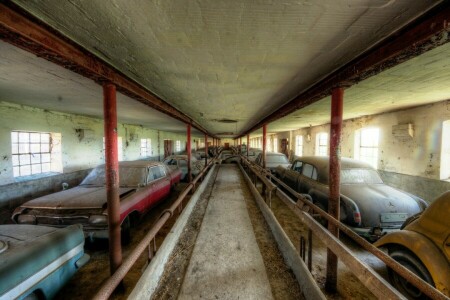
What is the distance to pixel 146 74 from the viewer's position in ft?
9.36

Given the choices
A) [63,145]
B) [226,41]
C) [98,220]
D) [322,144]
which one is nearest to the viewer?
[226,41]

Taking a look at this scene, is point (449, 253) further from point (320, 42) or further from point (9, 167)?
point (9, 167)

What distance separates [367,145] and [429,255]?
7318mm

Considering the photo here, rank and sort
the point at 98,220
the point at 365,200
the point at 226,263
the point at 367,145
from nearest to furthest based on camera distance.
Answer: the point at 226,263, the point at 98,220, the point at 365,200, the point at 367,145

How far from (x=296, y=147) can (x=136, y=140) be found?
11961mm

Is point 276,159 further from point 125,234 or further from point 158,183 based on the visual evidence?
point 125,234

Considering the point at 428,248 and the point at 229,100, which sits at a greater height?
the point at 229,100

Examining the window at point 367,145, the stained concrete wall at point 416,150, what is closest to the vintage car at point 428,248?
the stained concrete wall at point 416,150

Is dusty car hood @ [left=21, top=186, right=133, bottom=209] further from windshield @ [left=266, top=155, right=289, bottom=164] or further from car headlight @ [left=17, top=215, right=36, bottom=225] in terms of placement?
windshield @ [left=266, top=155, right=289, bottom=164]

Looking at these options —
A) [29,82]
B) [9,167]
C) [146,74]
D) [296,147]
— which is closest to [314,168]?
[146,74]

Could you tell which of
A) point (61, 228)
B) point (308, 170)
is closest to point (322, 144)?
point (308, 170)

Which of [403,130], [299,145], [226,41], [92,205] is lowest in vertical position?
[92,205]

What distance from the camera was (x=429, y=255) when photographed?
2066mm

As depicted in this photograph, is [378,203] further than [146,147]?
No
